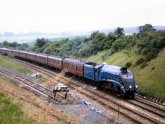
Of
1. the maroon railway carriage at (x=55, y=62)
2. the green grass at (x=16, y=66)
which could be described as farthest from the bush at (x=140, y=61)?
the green grass at (x=16, y=66)

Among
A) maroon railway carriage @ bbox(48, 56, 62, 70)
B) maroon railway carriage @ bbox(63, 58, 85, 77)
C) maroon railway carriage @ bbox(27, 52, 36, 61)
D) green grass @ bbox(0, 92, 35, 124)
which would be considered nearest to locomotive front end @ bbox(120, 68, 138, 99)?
maroon railway carriage @ bbox(63, 58, 85, 77)

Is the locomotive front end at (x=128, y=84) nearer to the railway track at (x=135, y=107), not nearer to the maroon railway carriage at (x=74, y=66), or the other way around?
the railway track at (x=135, y=107)

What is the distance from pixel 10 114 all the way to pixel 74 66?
27369 millimetres

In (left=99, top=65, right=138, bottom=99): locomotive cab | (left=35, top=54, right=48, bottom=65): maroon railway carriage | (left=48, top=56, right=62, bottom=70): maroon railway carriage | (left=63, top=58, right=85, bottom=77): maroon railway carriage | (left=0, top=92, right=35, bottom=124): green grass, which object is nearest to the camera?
(left=0, top=92, right=35, bottom=124): green grass

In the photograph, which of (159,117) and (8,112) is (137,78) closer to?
(159,117)

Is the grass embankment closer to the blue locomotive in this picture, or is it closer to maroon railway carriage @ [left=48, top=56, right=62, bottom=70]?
the blue locomotive

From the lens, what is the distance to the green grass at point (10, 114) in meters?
16.9

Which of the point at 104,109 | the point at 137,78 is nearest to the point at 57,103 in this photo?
the point at 104,109

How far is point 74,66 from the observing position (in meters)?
45.3

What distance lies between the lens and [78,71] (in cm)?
4359

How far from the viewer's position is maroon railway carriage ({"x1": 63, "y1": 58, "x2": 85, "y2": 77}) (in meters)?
42.6

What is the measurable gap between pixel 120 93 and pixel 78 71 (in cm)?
1308

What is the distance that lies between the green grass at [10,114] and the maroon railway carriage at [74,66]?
2238cm

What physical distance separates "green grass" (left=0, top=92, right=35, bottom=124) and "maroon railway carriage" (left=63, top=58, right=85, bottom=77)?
22.4 meters
